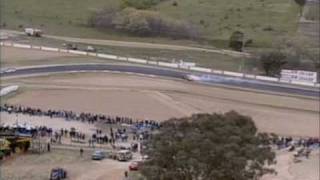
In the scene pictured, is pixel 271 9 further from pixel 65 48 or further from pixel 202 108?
pixel 65 48

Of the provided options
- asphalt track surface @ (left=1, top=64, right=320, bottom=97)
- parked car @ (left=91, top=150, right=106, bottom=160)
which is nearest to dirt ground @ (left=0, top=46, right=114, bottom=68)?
asphalt track surface @ (left=1, top=64, right=320, bottom=97)

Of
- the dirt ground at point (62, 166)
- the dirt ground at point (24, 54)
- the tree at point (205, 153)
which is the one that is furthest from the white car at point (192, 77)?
the tree at point (205, 153)

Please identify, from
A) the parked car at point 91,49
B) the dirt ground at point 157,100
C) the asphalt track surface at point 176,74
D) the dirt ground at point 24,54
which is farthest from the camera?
the parked car at point 91,49

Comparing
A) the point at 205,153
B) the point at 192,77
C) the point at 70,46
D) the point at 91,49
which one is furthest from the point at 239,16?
the point at 205,153

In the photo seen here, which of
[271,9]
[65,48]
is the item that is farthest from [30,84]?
[271,9]

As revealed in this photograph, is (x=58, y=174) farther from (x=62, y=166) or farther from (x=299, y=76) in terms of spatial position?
(x=299, y=76)

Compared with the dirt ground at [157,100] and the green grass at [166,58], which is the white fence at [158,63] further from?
the dirt ground at [157,100]
